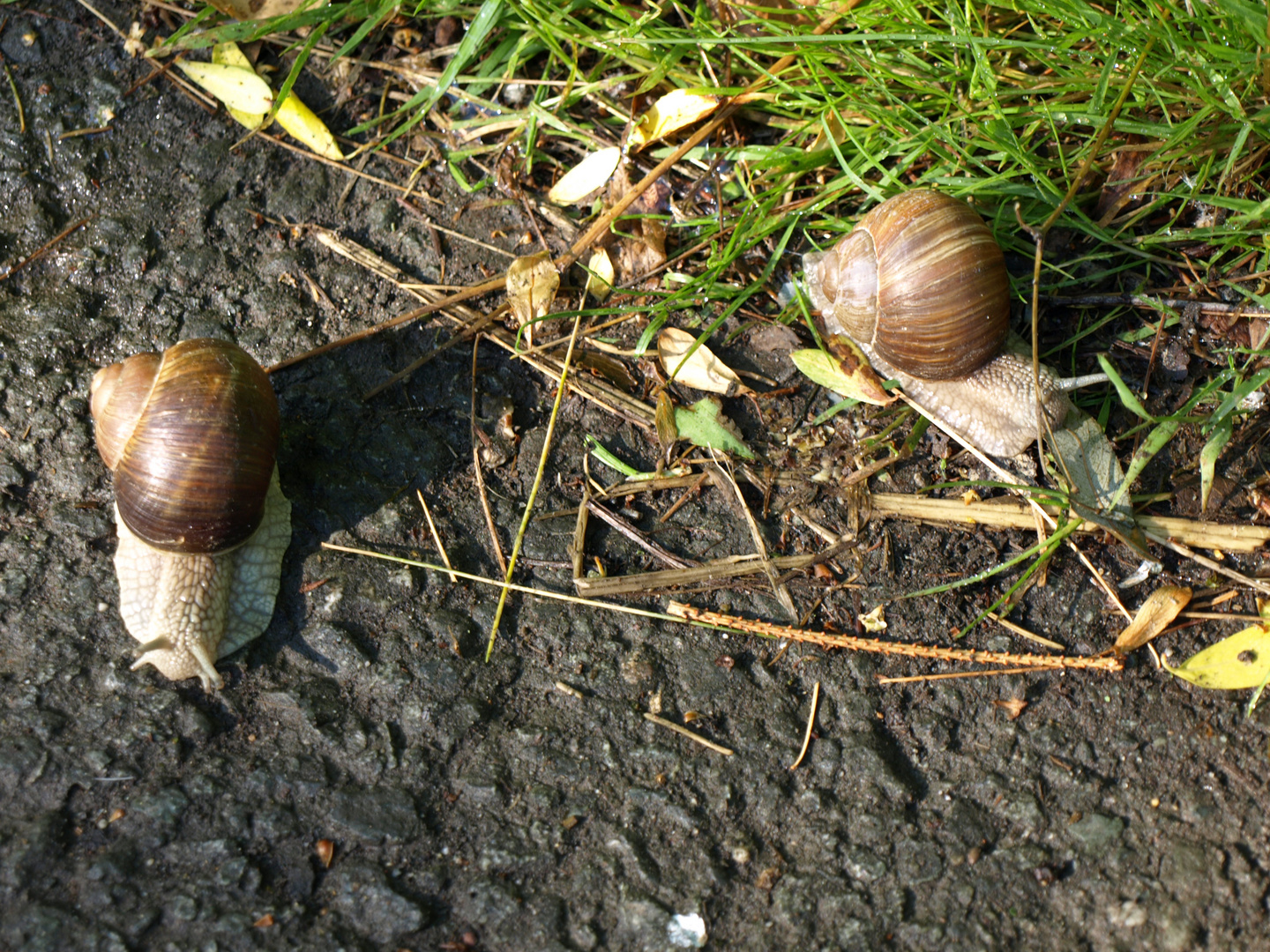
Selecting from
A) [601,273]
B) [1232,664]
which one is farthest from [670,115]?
[1232,664]

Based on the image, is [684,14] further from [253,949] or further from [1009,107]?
[253,949]

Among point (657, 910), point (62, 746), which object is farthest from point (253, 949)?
point (657, 910)

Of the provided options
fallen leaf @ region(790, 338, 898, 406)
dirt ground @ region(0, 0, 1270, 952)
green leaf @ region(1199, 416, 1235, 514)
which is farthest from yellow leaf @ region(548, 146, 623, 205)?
green leaf @ region(1199, 416, 1235, 514)

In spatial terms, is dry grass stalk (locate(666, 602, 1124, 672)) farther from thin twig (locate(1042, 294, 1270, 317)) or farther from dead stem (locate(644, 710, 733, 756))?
thin twig (locate(1042, 294, 1270, 317))

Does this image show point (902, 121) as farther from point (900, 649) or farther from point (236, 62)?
point (236, 62)

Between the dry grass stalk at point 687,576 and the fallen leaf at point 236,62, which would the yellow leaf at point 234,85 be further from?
the dry grass stalk at point 687,576
